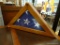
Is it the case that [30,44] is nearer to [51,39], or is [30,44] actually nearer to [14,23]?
[51,39]

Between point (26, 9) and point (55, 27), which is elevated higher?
point (26, 9)

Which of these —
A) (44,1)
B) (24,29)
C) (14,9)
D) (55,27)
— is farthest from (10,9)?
(44,1)

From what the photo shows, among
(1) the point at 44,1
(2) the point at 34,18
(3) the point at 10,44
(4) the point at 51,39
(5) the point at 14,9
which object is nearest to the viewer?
(3) the point at 10,44

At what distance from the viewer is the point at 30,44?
556 millimetres

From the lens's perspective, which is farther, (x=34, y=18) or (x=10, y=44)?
(x=34, y=18)

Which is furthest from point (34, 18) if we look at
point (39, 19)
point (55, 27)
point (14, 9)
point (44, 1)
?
point (44, 1)

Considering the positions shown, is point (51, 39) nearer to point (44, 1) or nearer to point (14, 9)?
point (14, 9)

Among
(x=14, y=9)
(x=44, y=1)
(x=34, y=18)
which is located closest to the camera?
(x=34, y=18)

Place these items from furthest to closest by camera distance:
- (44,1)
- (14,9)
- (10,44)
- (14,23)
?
(44,1) < (14,9) < (14,23) < (10,44)

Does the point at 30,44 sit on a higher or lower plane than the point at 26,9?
lower

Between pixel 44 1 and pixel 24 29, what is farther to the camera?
pixel 44 1

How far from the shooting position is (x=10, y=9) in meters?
1.18

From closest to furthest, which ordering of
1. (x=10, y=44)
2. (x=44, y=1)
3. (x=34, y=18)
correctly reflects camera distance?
(x=10, y=44) < (x=34, y=18) < (x=44, y=1)

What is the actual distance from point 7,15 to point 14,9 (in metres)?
0.09
